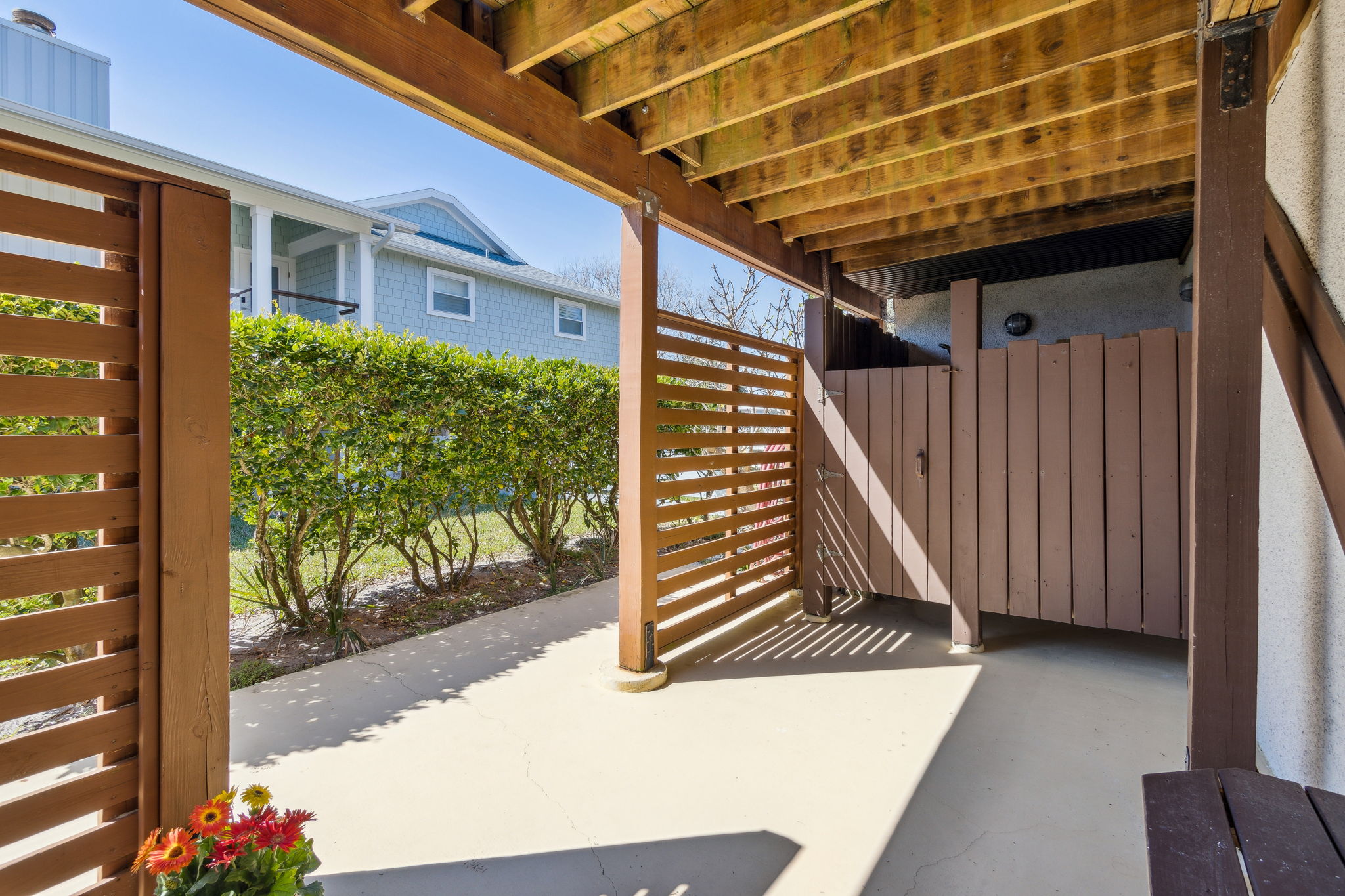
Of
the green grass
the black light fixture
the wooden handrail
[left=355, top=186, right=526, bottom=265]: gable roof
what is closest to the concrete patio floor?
the green grass

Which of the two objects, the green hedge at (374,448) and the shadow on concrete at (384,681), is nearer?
the shadow on concrete at (384,681)

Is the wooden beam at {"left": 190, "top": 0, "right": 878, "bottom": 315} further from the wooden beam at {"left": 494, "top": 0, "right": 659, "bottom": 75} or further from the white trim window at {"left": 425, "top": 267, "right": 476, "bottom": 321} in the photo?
the white trim window at {"left": 425, "top": 267, "right": 476, "bottom": 321}

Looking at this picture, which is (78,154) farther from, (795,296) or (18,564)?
(795,296)

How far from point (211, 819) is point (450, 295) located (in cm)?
852

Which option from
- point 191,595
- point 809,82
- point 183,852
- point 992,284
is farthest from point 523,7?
point 992,284

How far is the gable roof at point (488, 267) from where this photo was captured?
8211 mm

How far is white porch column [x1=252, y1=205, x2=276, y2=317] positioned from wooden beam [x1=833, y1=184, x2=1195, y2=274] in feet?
20.5

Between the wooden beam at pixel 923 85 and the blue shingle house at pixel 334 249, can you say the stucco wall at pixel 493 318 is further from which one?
the wooden beam at pixel 923 85

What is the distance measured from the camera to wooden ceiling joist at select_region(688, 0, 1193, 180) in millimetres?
2127

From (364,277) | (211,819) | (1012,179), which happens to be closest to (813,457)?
(1012,179)

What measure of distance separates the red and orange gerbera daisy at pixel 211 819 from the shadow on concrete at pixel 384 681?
3.58ft

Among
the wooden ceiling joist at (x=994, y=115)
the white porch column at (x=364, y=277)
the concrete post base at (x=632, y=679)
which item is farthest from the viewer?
the white porch column at (x=364, y=277)

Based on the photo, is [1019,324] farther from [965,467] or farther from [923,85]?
[923,85]

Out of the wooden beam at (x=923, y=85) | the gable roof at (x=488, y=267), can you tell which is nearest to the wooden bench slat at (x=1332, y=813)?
the wooden beam at (x=923, y=85)
